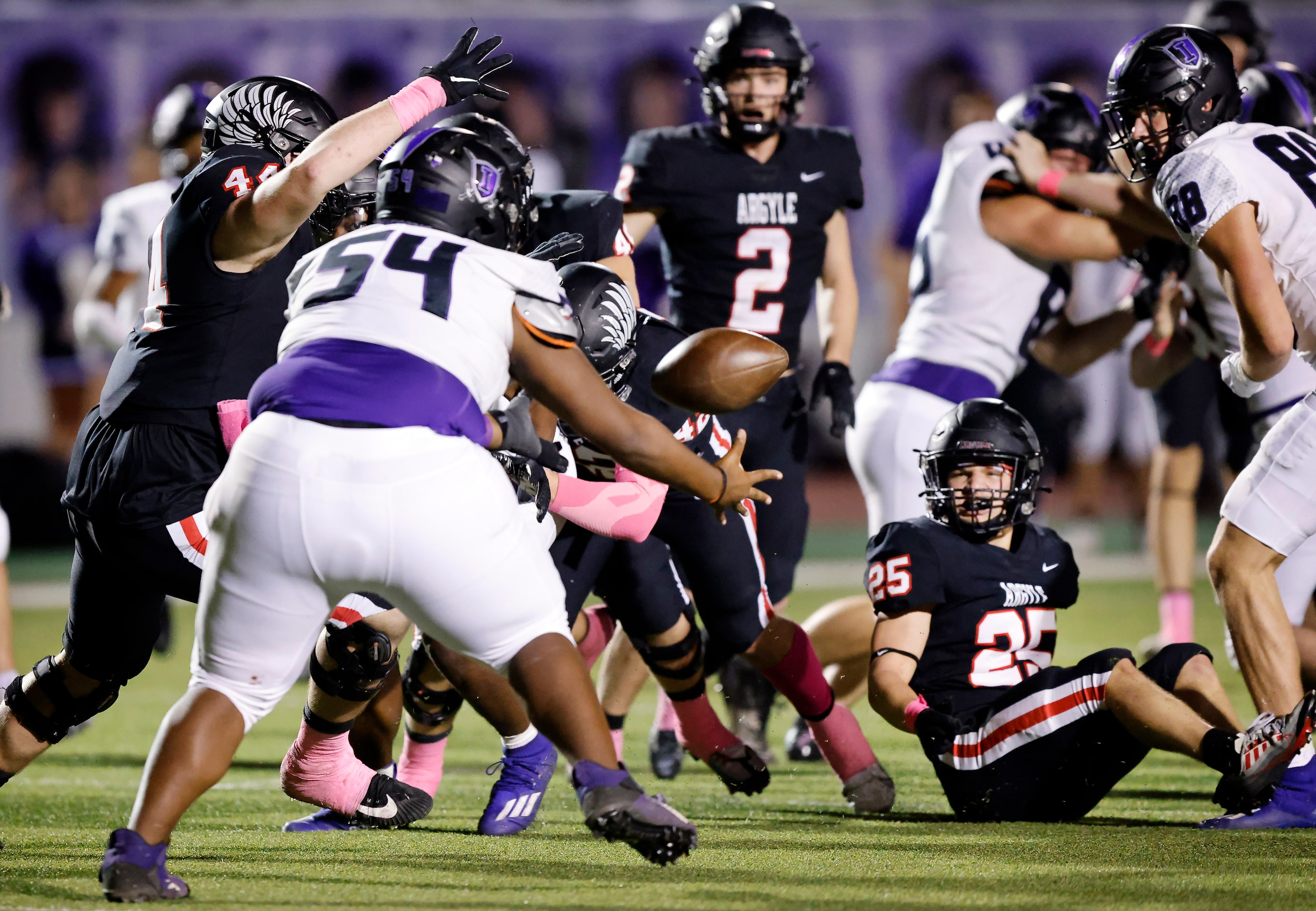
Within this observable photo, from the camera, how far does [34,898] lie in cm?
272

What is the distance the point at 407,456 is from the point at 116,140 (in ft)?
29.9

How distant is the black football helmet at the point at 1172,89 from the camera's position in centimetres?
377

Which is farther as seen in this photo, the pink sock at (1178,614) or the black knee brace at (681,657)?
the pink sock at (1178,614)

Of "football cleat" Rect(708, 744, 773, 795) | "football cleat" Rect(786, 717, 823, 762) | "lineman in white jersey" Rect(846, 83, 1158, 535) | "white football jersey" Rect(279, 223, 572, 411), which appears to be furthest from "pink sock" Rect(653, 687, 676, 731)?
"white football jersey" Rect(279, 223, 572, 411)

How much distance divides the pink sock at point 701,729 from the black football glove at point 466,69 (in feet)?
5.28

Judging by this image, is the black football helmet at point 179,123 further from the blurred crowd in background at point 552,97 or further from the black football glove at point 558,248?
the blurred crowd in background at point 552,97

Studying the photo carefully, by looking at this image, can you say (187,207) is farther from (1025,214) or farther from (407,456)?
(1025,214)

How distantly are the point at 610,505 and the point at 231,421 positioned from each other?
0.84 metres

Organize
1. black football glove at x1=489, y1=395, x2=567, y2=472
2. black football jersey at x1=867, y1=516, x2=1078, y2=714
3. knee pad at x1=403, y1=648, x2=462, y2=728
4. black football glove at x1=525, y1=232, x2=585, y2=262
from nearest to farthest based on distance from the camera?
black football glove at x1=489, y1=395, x2=567, y2=472 → black football glove at x1=525, y1=232, x2=585, y2=262 → black football jersey at x1=867, y1=516, x2=1078, y2=714 → knee pad at x1=403, y1=648, x2=462, y2=728

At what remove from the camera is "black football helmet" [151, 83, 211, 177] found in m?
5.88

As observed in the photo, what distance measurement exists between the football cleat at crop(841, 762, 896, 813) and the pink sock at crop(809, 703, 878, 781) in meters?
0.03

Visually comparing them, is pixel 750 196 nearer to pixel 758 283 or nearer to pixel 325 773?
pixel 758 283

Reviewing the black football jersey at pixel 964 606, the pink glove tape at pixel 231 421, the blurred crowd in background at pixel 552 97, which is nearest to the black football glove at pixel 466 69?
the pink glove tape at pixel 231 421

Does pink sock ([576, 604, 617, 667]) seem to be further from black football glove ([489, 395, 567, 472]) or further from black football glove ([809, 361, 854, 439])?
black football glove ([489, 395, 567, 472])
